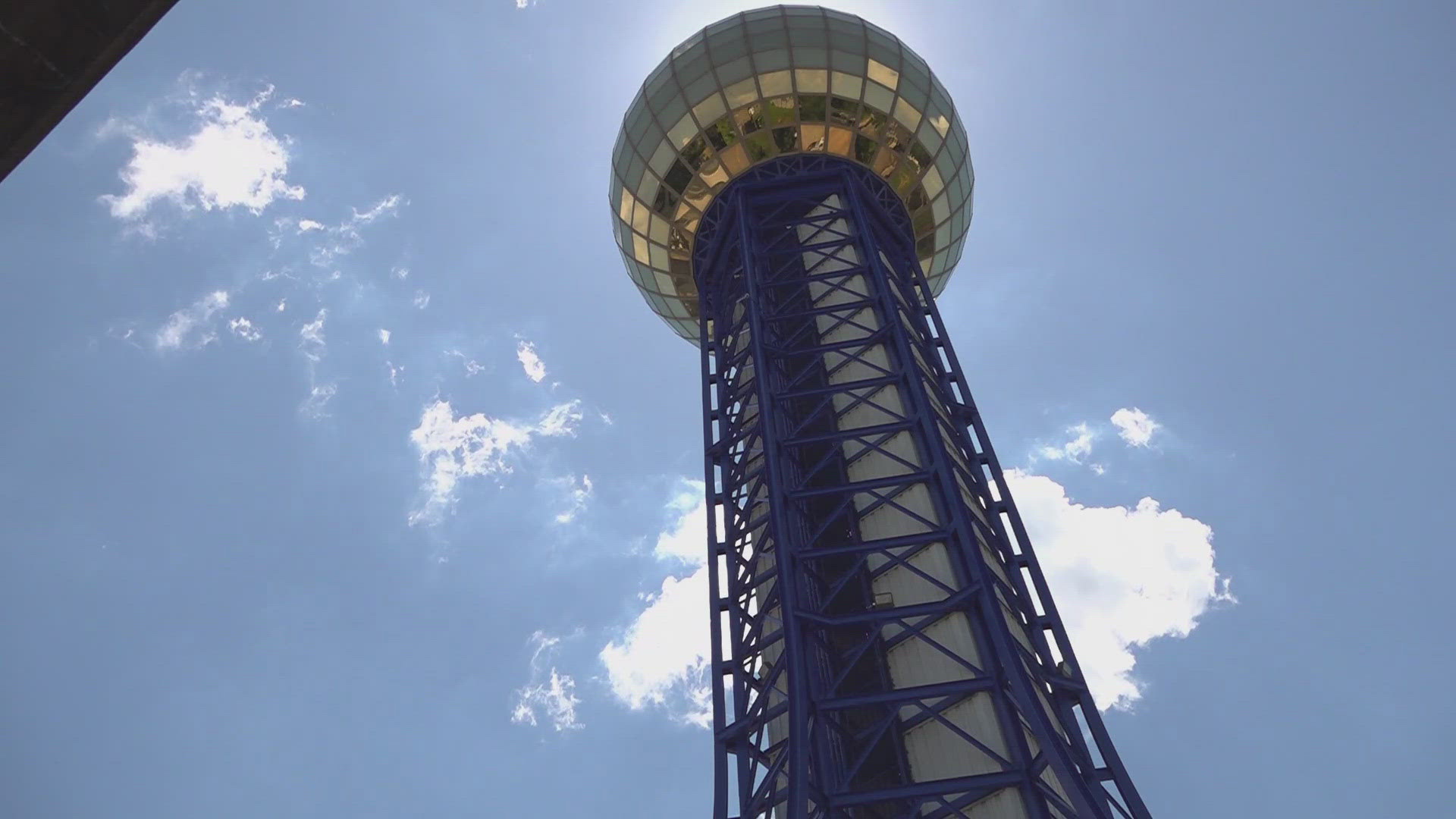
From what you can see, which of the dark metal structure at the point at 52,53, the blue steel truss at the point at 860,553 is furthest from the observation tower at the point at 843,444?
the dark metal structure at the point at 52,53

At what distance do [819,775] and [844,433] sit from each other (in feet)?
25.1

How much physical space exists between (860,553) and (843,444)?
428 centimetres

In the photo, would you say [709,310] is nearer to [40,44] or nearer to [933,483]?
[933,483]

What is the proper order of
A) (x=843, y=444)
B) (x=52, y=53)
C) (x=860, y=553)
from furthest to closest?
1. (x=843, y=444)
2. (x=860, y=553)
3. (x=52, y=53)

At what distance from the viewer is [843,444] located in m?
22.0

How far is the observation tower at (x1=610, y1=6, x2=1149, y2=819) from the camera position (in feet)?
51.7

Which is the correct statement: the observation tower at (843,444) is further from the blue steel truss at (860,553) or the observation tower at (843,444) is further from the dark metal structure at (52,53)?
the dark metal structure at (52,53)

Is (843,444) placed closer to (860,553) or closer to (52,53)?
(860,553)

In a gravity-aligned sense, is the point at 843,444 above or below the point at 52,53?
above

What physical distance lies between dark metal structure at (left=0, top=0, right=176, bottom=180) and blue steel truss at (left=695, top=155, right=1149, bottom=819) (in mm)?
12355

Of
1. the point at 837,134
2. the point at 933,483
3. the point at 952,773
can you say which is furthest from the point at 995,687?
the point at 837,134

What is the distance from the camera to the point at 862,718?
1842 centimetres

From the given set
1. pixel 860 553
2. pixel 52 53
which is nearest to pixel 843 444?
pixel 860 553

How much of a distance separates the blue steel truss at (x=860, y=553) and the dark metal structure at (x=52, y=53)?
12.4 m
